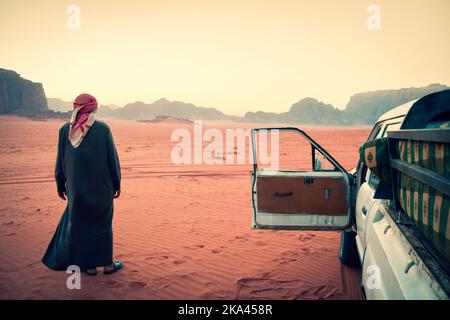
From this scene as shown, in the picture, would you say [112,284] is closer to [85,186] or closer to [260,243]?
[85,186]

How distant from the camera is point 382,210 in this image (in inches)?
96.4

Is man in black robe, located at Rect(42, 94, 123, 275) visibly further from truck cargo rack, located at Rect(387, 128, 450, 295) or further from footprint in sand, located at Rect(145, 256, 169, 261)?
truck cargo rack, located at Rect(387, 128, 450, 295)

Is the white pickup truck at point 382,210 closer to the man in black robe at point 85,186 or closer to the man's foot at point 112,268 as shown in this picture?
the man in black robe at point 85,186

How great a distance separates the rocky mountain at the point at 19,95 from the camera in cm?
8538

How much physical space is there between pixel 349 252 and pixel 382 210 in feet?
6.88

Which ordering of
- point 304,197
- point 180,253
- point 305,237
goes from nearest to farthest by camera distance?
1. point 304,197
2. point 180,253
3. point 305,237

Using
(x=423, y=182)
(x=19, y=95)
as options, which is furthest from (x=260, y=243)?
(x=19, y=95)

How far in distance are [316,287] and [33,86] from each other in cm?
10713

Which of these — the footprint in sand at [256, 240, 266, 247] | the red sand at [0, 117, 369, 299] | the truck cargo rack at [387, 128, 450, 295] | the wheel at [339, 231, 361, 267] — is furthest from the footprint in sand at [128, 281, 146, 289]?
the truck cargo rack at [387, 128, 450, 295]

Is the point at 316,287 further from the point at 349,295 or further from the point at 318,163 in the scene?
the point at 318,163

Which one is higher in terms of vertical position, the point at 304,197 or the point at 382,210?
the point at 382,210

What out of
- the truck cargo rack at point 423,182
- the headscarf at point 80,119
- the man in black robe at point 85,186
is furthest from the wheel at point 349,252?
the headscarf at point 80,119

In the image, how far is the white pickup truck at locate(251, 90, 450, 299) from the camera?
1.58m

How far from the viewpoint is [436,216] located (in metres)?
1.66
